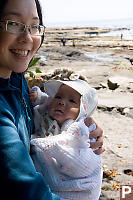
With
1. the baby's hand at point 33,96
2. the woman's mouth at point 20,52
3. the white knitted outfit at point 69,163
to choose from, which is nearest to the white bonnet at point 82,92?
the baby's hand at point 33,96

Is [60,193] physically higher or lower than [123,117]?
higher

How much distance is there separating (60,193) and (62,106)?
85 cm

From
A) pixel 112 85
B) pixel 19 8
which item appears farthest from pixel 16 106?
pixel 112 85

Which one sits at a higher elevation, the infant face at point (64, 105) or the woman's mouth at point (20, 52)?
the woman's mouth at point (20, 52)

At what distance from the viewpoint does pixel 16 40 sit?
4.68ft

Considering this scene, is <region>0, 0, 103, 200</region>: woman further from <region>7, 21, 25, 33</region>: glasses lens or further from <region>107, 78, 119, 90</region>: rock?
<region>107, 78, 119, 90</region>: rock

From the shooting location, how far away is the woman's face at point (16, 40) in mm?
1386

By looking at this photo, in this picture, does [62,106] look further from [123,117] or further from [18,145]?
[123,117]

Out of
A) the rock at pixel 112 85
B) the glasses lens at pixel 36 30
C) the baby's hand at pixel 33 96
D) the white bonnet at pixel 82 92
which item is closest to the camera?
the glasses lens at pixel 36 30

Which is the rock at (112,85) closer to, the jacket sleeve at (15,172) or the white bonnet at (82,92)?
the white bonnet at (82,92)

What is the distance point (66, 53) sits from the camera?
2745 centimetres

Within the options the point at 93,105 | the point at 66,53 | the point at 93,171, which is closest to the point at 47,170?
the point at 93,171

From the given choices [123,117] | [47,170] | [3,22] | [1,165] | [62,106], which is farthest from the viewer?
[123,117]

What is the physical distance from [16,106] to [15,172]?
43 cm
